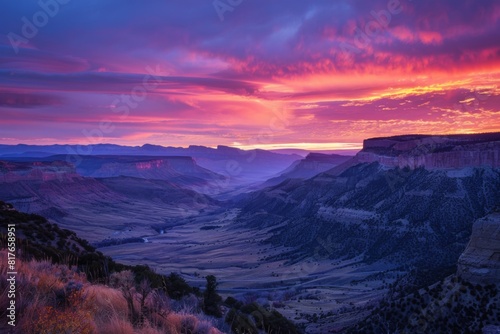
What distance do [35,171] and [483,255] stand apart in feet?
503

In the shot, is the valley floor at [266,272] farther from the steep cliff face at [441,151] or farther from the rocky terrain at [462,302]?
the steep cliff face at [441,151]

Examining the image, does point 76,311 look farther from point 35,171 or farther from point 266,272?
point 35,171

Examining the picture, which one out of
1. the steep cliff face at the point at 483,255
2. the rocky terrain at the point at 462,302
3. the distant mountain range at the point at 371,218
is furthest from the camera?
the distant mountain range at the point at 371,218

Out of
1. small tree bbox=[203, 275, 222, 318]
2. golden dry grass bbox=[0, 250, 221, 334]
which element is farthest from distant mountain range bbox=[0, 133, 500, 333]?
golden dry grass bbox=[0, 250, 221, 334]

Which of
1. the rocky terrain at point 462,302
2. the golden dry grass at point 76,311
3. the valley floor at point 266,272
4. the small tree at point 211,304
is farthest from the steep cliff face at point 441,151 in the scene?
the golden dry grass at point 76,311

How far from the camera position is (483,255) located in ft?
85.7

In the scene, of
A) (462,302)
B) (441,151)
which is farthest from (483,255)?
(441,151)

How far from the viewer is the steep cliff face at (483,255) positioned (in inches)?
975

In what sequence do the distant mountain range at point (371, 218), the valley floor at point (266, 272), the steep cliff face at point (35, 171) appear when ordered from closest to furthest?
the distant mountain range at point (371, 218) → the valley floor at point (266, 272) → the steep cliff face at point (35, 171)

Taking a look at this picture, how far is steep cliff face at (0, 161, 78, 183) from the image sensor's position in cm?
13562

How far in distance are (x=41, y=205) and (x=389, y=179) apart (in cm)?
10164

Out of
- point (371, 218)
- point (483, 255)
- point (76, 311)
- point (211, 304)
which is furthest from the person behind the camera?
point (371, 218)

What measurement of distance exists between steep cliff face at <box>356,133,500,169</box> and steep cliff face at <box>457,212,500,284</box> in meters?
47.9

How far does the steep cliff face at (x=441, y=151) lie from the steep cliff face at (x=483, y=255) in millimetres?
47879
